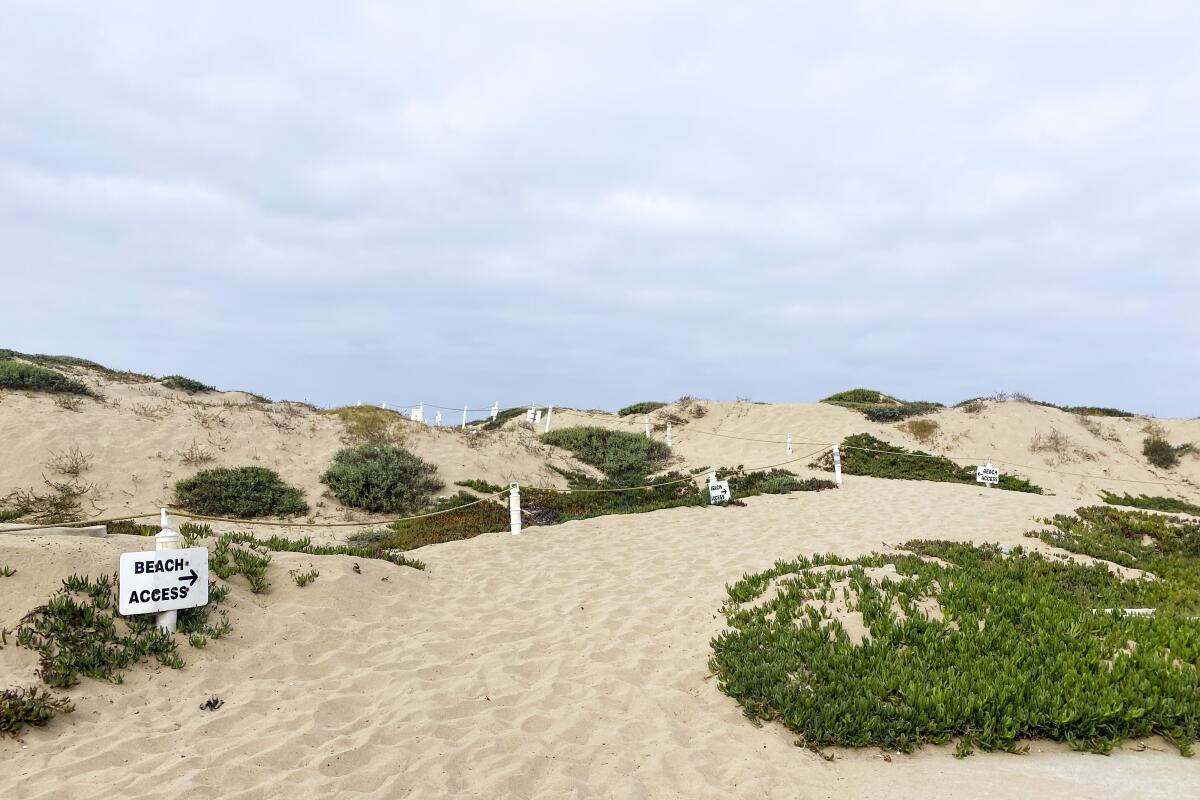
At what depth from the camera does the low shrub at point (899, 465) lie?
22406mm

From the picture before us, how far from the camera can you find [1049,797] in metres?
4.61

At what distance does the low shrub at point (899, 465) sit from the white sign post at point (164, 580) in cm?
2121

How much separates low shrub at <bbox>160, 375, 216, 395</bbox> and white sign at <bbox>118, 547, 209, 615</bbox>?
22769 mm

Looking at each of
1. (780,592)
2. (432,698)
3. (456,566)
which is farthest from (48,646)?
(780,592)

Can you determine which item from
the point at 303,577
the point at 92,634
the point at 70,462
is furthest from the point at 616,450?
the point at 92,634

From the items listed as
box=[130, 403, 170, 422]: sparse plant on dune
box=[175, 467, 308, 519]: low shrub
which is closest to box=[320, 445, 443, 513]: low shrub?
box=[175, 467, 308, 519]: low shrub

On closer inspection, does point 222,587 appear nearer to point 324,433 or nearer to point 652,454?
point 324,433

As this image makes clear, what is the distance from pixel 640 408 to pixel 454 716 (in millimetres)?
35040

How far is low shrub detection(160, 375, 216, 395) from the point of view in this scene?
2616cm

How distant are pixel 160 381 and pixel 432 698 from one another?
26712mm

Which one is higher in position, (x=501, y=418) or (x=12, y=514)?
(x=501, y=418)

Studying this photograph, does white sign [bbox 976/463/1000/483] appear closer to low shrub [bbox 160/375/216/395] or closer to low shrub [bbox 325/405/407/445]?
low shrub [bbox 325/405/407/445]

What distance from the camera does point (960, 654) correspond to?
6.52m

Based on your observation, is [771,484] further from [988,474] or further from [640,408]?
[640,408]
